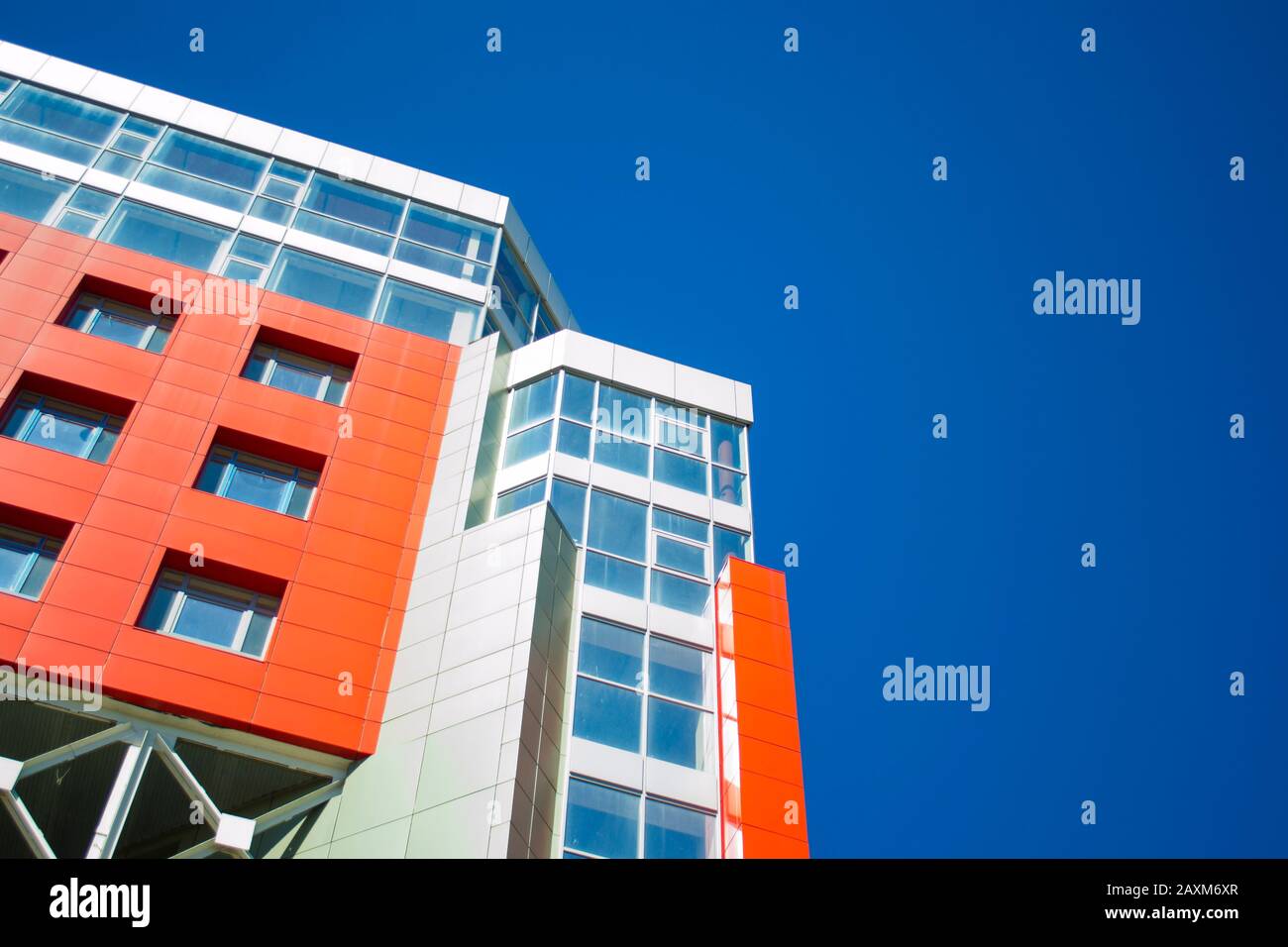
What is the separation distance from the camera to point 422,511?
26484 millimetres

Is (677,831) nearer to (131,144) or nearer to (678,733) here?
(678,733)

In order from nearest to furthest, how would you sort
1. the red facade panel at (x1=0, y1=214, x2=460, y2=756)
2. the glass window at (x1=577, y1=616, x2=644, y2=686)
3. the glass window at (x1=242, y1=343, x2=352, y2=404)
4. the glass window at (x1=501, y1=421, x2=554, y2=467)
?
the red facade panel at (x1=0, y1=214, x2=460, y2=756), the glass window at (x1=577, y1=616, x2=644, y2=686), the glass window at (x1=501, y1=421, x2=554, y2=467), the glass window at (x1=242, y1=343, x2=352, y2=404)

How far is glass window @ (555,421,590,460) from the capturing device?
27.2 metres

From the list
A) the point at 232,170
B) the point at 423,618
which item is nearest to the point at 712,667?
the point at 423,618

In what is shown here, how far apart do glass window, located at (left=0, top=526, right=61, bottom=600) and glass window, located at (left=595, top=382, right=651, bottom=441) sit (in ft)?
40.4

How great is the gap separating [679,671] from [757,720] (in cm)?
206

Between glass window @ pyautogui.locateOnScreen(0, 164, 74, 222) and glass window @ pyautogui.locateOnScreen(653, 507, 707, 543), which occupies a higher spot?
glass window @ pyautogui.locateOnScreen(0, 164, 74, 222)

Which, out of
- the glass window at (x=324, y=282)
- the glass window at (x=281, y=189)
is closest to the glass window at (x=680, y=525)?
the glass window at (x=324, y=282)

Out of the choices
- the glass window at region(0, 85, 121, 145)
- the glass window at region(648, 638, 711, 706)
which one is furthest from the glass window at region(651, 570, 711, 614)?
the glass window at region(0, 85, 121, 145)

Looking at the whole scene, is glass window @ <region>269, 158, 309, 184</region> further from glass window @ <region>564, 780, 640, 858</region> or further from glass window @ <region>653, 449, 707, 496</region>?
glass window @ <region>564, 780, 640, 858</region>

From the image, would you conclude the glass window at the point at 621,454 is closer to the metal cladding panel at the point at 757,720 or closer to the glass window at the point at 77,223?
the metal cladding panel at the point at 757,720

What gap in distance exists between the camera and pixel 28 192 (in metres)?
30.2
